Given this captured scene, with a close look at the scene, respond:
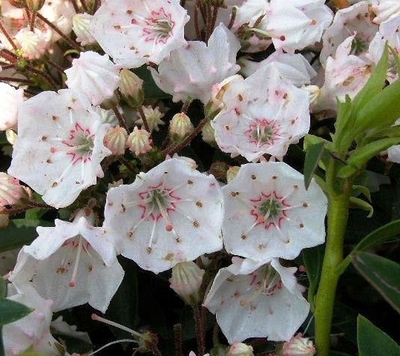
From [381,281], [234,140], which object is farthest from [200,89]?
[381,281]

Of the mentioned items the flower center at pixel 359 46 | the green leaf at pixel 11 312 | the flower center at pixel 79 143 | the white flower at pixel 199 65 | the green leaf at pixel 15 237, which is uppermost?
the green leaf at pixel 11 312

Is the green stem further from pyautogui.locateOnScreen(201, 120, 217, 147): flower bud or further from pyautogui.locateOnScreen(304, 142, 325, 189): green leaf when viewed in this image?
pyautogui.locateOnScreen(201, 120, 217, 147): flower bud

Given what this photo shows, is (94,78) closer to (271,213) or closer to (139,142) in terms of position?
(139,142)

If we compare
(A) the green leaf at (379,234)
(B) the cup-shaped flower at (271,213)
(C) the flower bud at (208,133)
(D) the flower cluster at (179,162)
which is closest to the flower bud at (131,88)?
(D) the flower cluster at (179,162)

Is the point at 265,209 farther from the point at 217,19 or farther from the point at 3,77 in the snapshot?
the point at 3,77

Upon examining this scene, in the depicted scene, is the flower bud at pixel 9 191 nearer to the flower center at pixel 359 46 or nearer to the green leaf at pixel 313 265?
the green leaf at pixel 313 265

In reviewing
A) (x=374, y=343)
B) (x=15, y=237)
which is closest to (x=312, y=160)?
(x=374, y=343)
